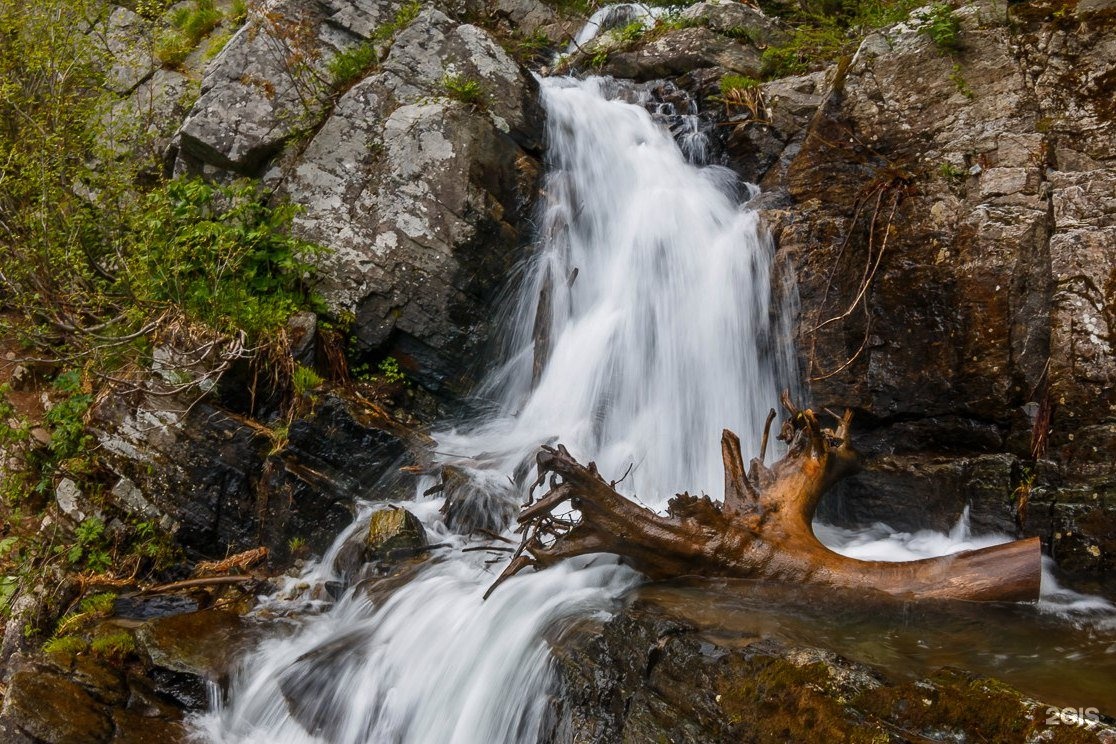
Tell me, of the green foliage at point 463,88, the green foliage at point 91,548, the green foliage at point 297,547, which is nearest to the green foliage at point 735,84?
the green foliage at point 463,88

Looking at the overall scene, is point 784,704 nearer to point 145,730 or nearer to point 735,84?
point 145,730

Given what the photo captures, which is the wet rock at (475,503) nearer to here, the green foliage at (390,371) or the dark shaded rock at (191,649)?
the green foliage at (390,371)

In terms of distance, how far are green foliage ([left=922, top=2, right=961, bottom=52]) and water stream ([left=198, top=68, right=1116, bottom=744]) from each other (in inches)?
78.2

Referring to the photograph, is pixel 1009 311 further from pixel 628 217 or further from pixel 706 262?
pixel 628 217

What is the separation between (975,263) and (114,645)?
6.24 m

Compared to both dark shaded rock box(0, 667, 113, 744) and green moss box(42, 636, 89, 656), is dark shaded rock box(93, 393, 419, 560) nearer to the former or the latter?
green moss box(42, 636, 89, 656)

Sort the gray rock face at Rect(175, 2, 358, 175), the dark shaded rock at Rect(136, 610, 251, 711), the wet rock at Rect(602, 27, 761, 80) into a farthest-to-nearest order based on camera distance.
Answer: the wet rock at Rect(602, 27, 761, 80), the gray rock face at Rect(175, 2, 358, 175), the dark shaded rock at Rect(136, 610, 251, 711)

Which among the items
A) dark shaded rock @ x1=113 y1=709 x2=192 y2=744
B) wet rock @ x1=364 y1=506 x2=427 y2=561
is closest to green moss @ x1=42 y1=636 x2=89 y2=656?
dark shaded rock @ x1=113 y1=709 x2=192 y2=744

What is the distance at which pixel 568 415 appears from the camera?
6.42 meters

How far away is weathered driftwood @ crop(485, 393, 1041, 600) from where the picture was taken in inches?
146

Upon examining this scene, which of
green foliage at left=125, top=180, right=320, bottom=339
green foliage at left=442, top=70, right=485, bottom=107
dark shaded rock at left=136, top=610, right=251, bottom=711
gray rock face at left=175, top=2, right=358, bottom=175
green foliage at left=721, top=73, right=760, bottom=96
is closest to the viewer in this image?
dark shaded rock at left=136, top=610, right=251, bottom=711

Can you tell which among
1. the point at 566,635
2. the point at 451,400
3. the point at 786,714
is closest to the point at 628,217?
the point at 451,400

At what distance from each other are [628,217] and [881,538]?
4.15 meters

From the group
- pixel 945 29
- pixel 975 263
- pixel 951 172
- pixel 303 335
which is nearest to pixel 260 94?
pixel 303 335
